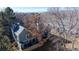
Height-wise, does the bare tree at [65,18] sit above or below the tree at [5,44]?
above

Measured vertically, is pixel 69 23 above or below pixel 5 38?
above

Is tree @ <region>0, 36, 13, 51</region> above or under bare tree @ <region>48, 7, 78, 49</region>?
under

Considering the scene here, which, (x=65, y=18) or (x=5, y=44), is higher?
(x=65, y=18)
